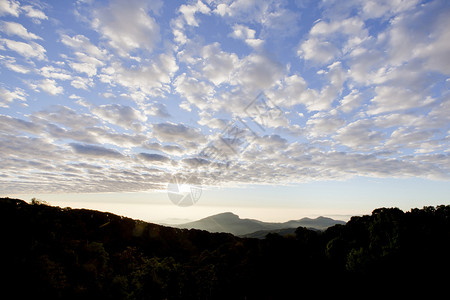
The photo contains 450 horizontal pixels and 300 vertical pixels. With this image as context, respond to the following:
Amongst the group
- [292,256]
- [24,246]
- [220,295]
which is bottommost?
[220,295]

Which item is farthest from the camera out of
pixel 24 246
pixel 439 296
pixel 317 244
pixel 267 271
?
pixel 317 244

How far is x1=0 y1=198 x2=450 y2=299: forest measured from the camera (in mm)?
30328

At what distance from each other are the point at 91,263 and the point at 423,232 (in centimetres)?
6603

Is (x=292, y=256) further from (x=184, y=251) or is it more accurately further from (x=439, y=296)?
(x=184, y=251)

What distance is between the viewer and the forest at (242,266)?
3033 cm

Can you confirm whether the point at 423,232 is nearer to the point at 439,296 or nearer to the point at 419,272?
the point at 419,272

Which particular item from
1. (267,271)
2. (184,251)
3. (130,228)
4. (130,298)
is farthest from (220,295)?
(130,228)

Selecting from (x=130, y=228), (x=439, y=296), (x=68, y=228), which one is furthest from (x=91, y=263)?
(x=439, y=296)

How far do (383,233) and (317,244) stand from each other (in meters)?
31.5

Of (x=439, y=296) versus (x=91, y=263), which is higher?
(x=91, y=263)

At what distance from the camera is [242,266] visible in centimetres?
5556

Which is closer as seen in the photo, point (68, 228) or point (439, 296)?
point (439, 296)

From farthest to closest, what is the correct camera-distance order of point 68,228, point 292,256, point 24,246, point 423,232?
point 68,228 → point 292,256 → point 423,232 → point 24,246

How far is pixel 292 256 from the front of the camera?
2454 inches
